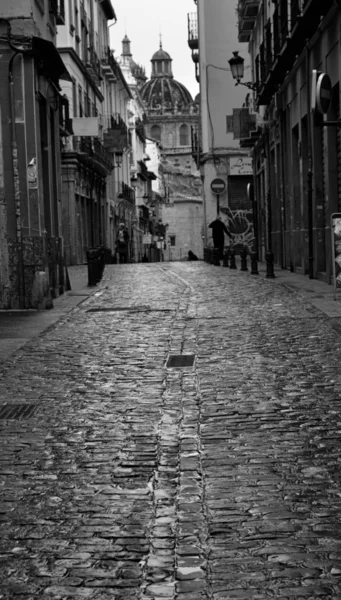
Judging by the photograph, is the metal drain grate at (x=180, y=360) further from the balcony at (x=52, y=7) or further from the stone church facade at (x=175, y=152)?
the stone church facade at (x=175, y=152)

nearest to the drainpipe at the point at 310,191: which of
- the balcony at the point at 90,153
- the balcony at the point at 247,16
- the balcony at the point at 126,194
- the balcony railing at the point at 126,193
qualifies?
the balcony at the point at 247,16

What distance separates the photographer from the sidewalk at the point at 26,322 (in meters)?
10.9

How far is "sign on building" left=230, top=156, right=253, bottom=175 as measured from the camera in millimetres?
45188

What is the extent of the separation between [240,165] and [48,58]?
2913 cm

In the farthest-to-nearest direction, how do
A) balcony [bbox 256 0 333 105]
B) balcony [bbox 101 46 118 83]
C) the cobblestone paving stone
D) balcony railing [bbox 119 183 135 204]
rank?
balcony railing [bbox 119 183 135 204], balcony [bbox 101 46 118 83], balcony [bbox 256 0 333 105], the cobblestone paving stone

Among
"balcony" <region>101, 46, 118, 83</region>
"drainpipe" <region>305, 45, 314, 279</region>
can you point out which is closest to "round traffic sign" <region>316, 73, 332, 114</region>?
"drainpipe" <region>305, 45, 314, 279</region>

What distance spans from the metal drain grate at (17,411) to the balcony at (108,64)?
4772cm

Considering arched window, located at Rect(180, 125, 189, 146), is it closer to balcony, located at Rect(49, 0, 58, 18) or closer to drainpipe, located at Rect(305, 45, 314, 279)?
drainpipe, located at Rect(305, 45, 314, 279)

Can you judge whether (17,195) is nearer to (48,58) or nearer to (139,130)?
(48,58)

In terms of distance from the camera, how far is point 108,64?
54.7 meters

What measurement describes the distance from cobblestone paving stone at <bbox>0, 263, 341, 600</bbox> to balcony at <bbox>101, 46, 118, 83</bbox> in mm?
45005

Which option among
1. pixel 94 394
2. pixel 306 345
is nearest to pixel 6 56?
pixel 306 345

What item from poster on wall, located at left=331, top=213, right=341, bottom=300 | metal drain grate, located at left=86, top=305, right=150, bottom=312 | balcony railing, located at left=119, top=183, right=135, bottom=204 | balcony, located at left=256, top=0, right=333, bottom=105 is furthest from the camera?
balcony railing, located at left=119, top=183, right=135, bottom=204

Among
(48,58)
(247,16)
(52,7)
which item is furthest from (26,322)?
(247,16)
